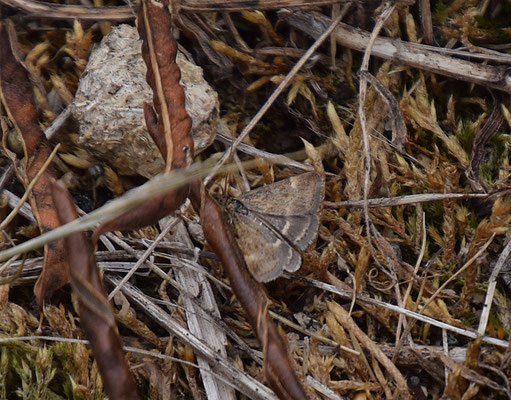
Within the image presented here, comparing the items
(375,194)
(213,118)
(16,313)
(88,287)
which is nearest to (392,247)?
(375,194)

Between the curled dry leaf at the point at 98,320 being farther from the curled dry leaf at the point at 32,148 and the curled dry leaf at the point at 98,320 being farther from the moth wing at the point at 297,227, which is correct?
the moth wing at the point at 297,227

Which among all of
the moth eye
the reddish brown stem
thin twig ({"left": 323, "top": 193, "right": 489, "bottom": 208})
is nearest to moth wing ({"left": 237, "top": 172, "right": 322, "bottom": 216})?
thin twig ({"left": 323, "top": 193, "right": 489, "bottom": 208})

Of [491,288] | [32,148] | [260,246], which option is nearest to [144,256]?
[260,246]

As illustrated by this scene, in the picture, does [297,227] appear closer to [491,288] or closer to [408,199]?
[408,199]

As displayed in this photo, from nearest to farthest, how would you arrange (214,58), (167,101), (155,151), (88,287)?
(88,287)
(167,101)
(155,151)
(214,58)

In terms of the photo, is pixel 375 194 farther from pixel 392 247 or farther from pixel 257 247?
pixel 257 247

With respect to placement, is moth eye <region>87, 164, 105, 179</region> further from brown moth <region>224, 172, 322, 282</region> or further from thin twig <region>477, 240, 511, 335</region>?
→ thin twig <region>477, 240, 511, 335</region>

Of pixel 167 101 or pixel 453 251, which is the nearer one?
pixel 167 101
